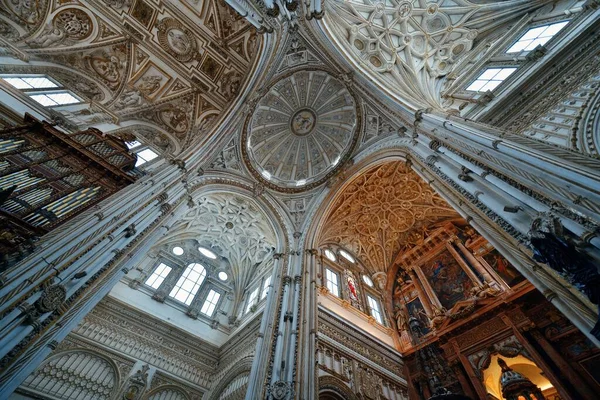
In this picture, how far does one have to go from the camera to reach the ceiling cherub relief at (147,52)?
9.32m

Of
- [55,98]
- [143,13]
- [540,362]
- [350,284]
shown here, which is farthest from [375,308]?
[143,13]

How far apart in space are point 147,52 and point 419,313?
16331 mm

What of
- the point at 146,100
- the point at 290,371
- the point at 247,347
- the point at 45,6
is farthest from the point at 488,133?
the point at 45,6

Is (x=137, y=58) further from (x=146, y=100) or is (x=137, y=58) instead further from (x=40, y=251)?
(x=40, y=251)

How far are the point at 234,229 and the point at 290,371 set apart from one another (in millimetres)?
9115

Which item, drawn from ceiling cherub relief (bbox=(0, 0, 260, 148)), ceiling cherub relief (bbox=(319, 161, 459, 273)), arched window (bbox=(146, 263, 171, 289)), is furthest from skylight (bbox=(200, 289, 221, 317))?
ceiling cherub relief (bbox=(0, 0, 260, 148))

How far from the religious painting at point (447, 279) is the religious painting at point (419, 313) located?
36.2 inches

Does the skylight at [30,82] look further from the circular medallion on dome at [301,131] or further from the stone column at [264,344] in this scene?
the stone column at [264,344]

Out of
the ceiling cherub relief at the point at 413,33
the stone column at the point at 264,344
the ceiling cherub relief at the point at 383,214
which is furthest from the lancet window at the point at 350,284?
the ceiling cherub relief at the point at 413,33

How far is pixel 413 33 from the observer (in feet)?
41.4

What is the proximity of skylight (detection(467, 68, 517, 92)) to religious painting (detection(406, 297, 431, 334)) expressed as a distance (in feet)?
29.6

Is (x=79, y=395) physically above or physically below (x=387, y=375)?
below

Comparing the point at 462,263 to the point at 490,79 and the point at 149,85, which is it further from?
the point at 149,85

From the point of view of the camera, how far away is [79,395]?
24.5 feet
